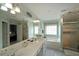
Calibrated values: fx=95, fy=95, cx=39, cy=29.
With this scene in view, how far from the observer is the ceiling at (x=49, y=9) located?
1677 millimetres

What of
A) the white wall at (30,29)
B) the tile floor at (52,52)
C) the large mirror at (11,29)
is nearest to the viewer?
the large mirror at (11,29)

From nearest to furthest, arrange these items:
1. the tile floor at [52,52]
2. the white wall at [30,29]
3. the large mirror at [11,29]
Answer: the large mirror at [11,29] < the tile floor at [52,52] < the white wall at [30,29]

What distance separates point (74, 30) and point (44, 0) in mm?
808

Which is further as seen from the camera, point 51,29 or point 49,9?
point 51,29

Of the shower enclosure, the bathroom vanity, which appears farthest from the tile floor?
the shower enclosure

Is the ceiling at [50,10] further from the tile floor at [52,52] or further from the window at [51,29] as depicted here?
the tile floor at [52,52]

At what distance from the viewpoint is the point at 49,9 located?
1.79 meters

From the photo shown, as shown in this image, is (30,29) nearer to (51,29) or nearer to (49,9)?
(51,29)

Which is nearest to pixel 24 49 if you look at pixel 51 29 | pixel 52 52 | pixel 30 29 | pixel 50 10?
pixel 30 29

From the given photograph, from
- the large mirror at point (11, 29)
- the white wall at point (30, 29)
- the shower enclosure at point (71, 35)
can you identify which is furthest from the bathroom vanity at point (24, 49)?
the shower enclosure at point (71, 35)

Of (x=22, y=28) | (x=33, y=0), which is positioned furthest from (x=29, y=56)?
(x=33, y=0)

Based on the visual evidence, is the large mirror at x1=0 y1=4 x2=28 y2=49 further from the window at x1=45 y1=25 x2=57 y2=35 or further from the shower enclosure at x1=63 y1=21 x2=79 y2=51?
the shower enclosure at x1=63 y1=21 x2=79 y2=51

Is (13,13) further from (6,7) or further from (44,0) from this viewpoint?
(44,0)

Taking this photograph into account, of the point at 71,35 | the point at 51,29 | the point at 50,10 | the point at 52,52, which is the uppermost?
the point at 50,10
